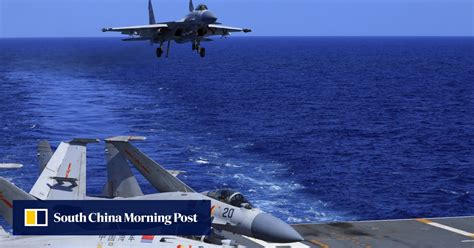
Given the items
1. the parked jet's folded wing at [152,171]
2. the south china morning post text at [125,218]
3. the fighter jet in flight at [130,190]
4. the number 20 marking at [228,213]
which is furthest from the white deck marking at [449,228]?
the south china morning post text at [125,218]

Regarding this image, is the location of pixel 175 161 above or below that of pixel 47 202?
below

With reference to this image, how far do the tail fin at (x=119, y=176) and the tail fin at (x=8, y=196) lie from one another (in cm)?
697

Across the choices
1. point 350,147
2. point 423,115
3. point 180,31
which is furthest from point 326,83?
point 180,31

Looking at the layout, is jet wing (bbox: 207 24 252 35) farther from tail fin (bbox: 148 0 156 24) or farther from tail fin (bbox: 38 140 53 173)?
tail fin (bbox: 38 140 53 173)

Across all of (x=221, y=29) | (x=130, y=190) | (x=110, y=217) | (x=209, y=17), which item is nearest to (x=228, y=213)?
(x=110, y=217)

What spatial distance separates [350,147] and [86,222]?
5763cm

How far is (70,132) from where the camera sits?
92.7 metres

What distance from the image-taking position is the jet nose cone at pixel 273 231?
32.3 m

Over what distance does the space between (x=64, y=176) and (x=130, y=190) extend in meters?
4.20

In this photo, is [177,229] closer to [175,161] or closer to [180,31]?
[180,31]

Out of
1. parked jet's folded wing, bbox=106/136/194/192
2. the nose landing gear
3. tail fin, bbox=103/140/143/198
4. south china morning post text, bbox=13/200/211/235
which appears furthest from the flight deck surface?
the nose landing gear

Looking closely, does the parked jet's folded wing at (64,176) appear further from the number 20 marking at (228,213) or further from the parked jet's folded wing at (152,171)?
the number 20 marking at (228,213)

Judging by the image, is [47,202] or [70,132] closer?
[47,202]

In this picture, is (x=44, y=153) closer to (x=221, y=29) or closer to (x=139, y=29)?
(x=139, y=29)
